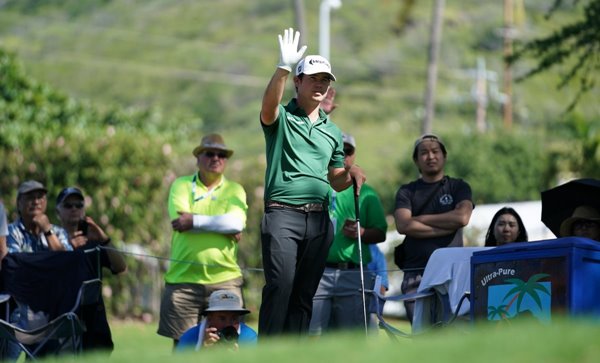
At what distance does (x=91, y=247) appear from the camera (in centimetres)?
1077

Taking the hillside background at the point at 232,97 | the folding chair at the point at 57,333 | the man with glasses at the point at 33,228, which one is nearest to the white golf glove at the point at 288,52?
the folding chair at the point at 57,333

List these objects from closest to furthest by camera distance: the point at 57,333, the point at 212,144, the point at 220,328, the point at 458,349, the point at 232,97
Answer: the point at 458,349 < the point at 220,328 < the point at 57,333 < the point at 212,144 < the point at 232,97

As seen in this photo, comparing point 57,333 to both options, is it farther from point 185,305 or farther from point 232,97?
point 232,97

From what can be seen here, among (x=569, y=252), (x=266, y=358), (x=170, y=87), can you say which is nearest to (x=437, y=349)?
(x=266, y=358)

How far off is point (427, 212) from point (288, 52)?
2.71m

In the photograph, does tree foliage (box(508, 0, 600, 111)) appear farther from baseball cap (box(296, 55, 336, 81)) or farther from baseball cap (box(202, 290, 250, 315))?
baseball cap (box(296, 55, 336, 81))

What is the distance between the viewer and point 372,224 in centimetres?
1084

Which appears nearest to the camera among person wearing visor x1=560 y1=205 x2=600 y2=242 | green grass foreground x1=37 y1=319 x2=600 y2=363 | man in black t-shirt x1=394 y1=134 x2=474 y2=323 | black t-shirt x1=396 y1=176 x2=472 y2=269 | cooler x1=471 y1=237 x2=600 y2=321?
green grass foreground x1=37 y1=319 x2=600 y2=363

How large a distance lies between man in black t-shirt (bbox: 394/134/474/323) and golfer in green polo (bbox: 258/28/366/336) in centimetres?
187

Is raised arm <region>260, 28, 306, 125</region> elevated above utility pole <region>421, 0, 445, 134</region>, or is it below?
below

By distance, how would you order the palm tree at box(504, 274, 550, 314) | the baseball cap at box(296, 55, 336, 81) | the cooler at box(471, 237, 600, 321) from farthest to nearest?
the baseball cap at box(296, 55, 336, 81) < the palm tree at box(504, 274, 550, 314) < the cooler at box(471, 237, 600, 321)

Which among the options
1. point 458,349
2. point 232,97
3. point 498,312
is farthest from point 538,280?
point 232,97

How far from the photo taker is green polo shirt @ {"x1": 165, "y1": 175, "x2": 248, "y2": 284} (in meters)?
10.6

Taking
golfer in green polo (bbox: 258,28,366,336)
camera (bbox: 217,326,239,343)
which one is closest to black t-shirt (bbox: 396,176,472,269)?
camera (bbox: 217,326,239,343)
